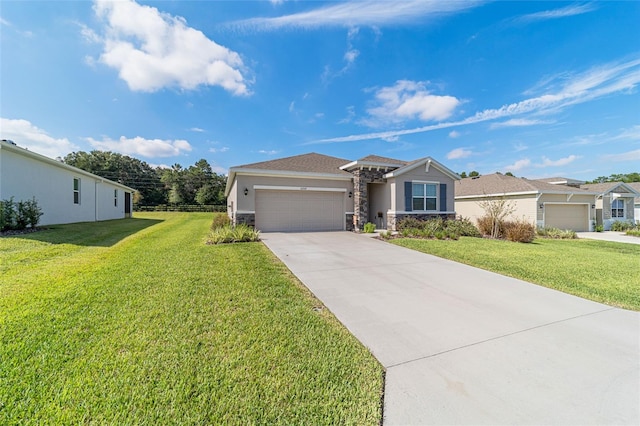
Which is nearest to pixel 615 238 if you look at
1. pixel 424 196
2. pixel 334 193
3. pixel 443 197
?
pixel 443 197

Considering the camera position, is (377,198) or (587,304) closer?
(587,304)

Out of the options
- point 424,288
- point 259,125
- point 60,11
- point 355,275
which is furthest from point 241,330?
point 259,125

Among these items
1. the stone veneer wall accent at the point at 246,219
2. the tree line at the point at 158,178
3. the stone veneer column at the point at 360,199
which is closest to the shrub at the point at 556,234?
the stone veneer column at the point at 360,199

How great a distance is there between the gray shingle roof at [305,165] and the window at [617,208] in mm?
22738

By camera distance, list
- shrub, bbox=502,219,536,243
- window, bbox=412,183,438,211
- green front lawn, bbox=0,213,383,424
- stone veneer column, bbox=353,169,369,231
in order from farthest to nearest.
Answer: window, bbox=412,183,438,211, stone veneer column, bbox=353,169,369,231, shrub, bbox=502,219,536,243, green front lawn, bbox=0,213,383,424

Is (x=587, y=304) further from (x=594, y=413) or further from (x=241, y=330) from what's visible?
(x=241, y=330)

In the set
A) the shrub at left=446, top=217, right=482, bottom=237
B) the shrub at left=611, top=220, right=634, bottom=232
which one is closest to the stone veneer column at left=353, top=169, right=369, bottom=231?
the shrub at left=446, top=217, right=482, bottom=237

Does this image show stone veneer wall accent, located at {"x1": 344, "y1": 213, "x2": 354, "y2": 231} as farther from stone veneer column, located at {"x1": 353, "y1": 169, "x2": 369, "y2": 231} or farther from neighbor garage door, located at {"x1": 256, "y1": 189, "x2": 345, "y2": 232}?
stone veneer column, located at {"x1": 353, "y1": 169, "x2": 369, "y2": 231}

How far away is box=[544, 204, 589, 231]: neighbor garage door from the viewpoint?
17.2 meters

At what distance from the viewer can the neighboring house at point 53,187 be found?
32.4ft

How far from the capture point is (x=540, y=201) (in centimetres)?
A: 1638

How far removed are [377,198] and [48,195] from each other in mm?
17384

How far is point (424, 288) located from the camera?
454 centimetres

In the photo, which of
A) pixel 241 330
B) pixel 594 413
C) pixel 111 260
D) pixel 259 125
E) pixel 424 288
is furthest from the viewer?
pixel 259 125
